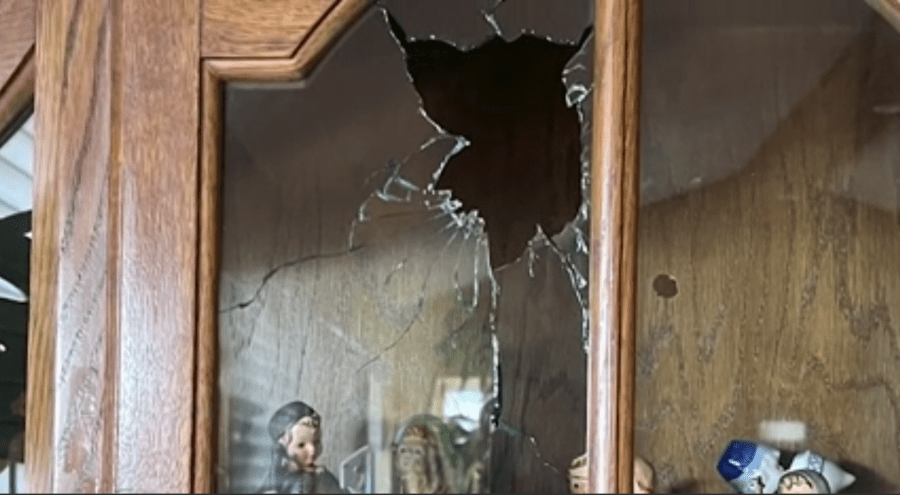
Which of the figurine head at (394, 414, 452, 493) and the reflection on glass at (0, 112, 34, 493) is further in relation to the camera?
the reflection on glass at (0, 112, 34, 493)

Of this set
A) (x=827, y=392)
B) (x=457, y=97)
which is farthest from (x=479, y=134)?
(x=827, y=392)

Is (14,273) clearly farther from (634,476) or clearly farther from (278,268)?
(634,476)

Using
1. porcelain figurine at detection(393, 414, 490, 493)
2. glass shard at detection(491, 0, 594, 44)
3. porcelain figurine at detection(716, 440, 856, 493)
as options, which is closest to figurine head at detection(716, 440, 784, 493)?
porcelain figurine at detection(716, 440, 856, 493)

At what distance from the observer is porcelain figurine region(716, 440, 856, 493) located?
0.79 metres

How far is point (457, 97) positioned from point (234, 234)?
0.14m

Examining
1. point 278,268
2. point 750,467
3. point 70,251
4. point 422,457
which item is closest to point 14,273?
point 70,251

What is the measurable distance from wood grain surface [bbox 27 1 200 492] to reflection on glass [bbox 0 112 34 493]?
0.01 meters

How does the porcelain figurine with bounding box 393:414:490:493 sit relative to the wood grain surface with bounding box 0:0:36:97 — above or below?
below

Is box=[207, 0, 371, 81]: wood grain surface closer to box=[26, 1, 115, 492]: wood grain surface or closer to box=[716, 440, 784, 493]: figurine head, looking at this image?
box=[26, 1, 115, 492]: wood grain surface

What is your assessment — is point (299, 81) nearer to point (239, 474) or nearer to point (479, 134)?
point (479, 134)

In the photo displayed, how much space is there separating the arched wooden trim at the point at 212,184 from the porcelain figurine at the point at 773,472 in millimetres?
275

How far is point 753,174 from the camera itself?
2.74 feet

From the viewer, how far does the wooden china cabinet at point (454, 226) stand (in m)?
0.79

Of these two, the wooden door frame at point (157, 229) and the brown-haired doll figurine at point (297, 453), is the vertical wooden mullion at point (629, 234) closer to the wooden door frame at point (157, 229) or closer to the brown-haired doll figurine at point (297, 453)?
the wooden door frame at point (157, 229)
